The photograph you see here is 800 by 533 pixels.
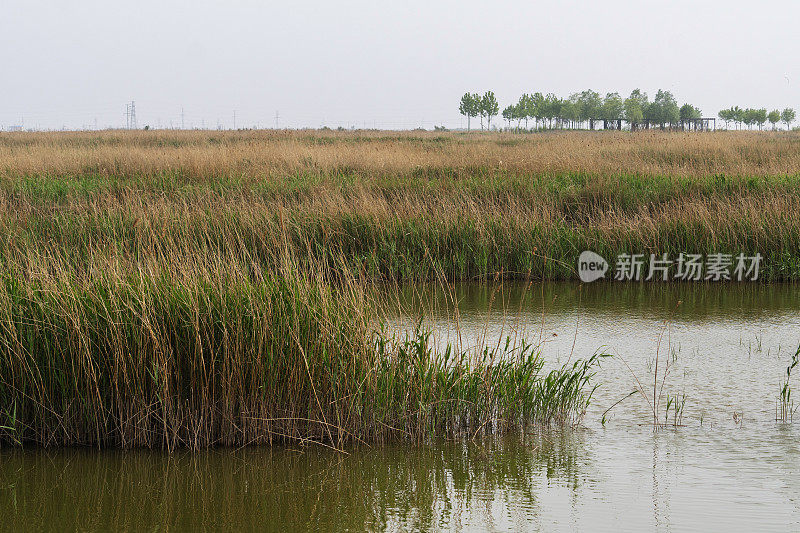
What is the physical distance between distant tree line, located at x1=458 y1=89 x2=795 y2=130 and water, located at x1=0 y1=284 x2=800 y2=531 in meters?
86.3

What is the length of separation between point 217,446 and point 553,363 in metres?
2.76

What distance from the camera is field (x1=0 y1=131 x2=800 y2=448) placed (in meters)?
4.57

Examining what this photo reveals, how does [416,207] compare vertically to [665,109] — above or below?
below

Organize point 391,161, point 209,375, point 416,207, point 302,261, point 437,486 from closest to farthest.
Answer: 1. point 437,486
2. point 209,375
3. point 302,261
4. point 416,207
5. point 391,161

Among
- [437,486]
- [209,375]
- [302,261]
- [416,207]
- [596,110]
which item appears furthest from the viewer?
[596,110]

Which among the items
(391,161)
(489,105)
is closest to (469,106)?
(489,105)

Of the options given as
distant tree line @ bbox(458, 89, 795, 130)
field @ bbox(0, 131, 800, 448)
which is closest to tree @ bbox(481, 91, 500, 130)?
distant tree line @ bbox(458, 89, 795, 130)

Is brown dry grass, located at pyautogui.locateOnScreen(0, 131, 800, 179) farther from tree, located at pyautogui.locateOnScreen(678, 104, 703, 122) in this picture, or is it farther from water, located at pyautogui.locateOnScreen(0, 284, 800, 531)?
tree, located at pyautogui.locateOnScreen(678, 104, 703, 122)

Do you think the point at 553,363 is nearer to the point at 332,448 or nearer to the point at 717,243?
the point at 332,448

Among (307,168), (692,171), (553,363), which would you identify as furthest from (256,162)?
(553,363)

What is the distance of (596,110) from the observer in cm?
9119

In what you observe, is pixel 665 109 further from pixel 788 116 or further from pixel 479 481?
pixel 479 481

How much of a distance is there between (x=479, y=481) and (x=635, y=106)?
9341cm

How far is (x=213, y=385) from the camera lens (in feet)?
14.9
